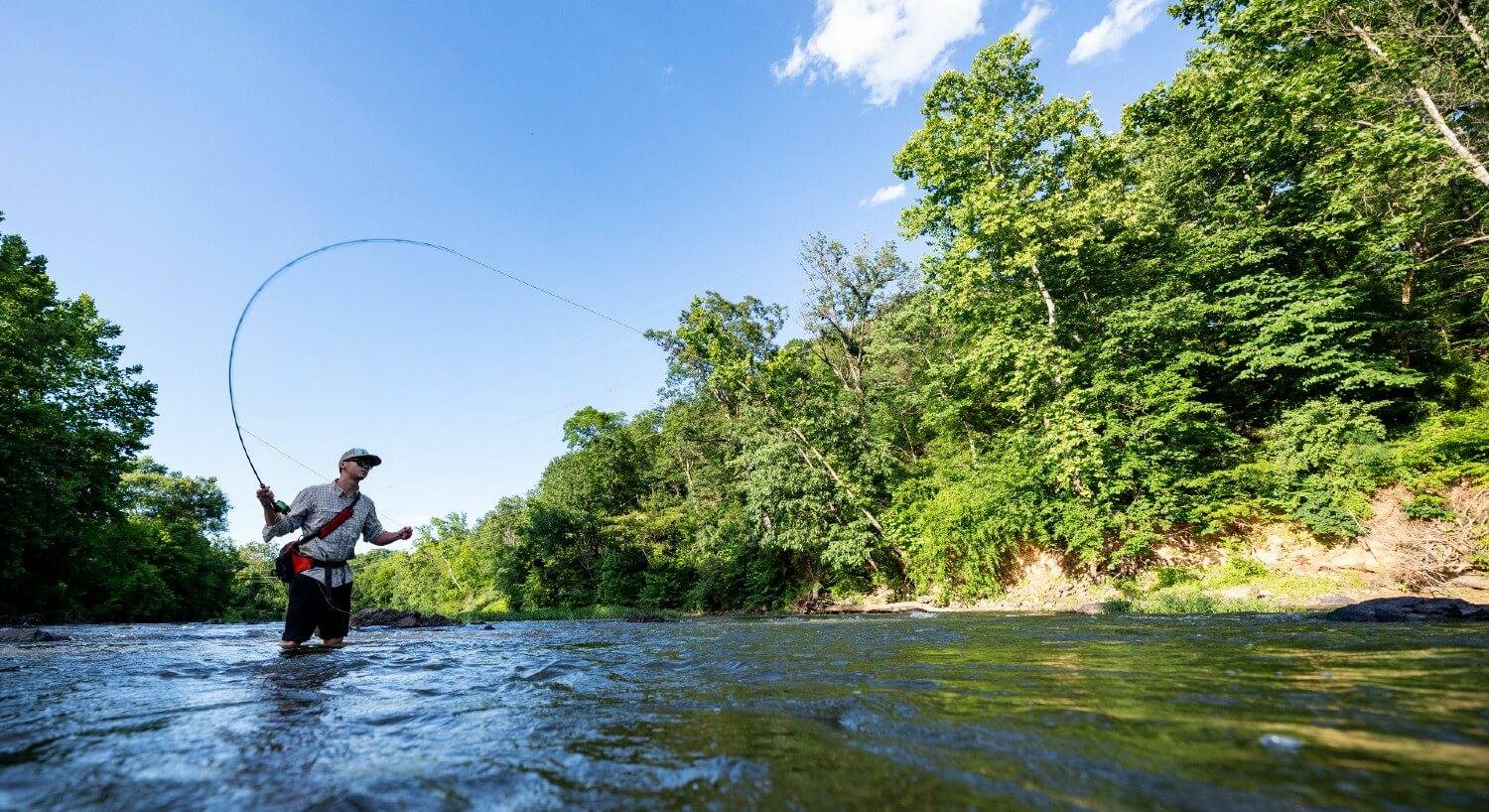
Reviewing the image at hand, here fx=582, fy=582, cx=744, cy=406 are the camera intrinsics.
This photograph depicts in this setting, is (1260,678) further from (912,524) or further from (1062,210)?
(912,524)

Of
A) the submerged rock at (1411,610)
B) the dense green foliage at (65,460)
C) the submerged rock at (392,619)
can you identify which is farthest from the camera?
the dense green foliage at (65,460)

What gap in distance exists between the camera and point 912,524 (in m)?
22.4

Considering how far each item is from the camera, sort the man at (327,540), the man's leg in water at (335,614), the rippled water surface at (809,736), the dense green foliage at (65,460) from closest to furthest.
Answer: the rippled water surface at (809,736), the man at (327,540), the man's leg in water at (335,614), the dense green foliage at (65,460)

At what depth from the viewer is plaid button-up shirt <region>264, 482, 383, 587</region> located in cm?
585

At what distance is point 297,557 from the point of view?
5.79 metres

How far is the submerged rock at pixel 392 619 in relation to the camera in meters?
15.1

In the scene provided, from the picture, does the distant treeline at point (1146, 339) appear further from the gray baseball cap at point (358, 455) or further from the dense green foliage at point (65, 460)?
the gray baseball cap at point (358, 455)

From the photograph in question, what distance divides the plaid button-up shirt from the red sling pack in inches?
1.7

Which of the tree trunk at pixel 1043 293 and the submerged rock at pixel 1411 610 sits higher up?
the tree trunk at pixel 1043 293

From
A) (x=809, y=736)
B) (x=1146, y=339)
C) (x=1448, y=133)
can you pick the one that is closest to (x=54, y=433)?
(x=809, y=736)

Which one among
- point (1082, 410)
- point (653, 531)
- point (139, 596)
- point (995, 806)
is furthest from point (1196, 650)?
point (139, 596)

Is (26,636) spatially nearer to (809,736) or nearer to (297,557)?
(297,557)

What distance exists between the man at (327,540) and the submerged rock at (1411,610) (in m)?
10.9

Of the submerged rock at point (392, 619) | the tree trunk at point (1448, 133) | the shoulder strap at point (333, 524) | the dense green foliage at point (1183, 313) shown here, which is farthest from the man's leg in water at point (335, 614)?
the tree trunk at point (1448, 133)
